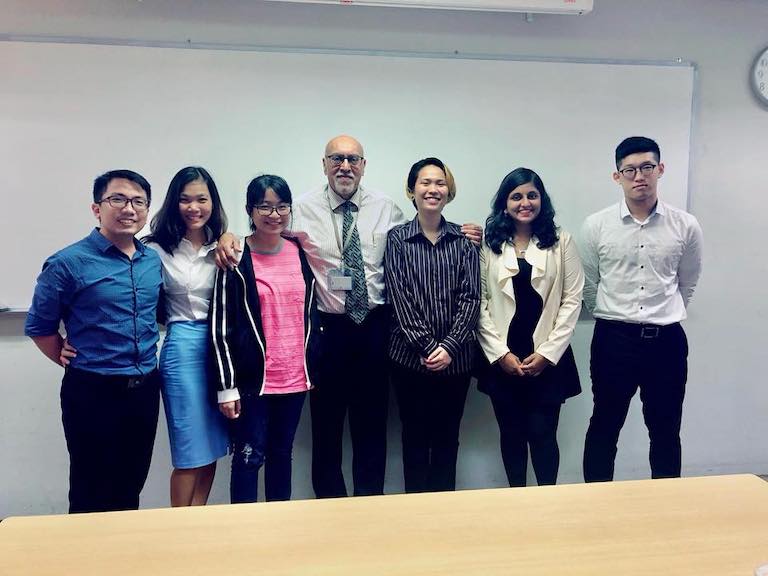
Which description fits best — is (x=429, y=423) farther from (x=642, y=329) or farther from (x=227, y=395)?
(x=642, y=329)

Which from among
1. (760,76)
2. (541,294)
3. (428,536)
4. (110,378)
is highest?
(760,76)

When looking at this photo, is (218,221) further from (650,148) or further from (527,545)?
(650,148)

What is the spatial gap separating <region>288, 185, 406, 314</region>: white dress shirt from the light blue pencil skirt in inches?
21.4

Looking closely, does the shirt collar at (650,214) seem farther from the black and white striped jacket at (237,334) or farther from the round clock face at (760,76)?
the black and white striped jacket at (237,334)

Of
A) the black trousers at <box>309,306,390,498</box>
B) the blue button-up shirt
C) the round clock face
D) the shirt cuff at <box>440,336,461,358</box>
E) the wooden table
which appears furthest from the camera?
the round clock face

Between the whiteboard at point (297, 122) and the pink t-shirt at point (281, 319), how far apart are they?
625 mm

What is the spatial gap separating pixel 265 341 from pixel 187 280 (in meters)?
0.39

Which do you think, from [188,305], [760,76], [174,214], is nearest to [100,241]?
[174,214]

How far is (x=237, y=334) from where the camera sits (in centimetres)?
207

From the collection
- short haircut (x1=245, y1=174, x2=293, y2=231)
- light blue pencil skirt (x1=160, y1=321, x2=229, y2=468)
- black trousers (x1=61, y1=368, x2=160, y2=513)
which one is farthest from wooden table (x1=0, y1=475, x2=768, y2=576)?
short haircut (x1=245, y1=174, x2=293, y2=231)

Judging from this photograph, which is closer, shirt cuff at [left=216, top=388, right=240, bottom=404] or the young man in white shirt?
shirt cuff at [left=216, top=388, right=240, bottom=404]

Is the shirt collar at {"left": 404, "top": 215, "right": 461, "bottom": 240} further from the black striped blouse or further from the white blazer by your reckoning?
the white blazer

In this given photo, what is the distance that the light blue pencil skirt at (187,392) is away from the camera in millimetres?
2068

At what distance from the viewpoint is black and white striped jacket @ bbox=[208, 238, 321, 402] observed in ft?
6.70
